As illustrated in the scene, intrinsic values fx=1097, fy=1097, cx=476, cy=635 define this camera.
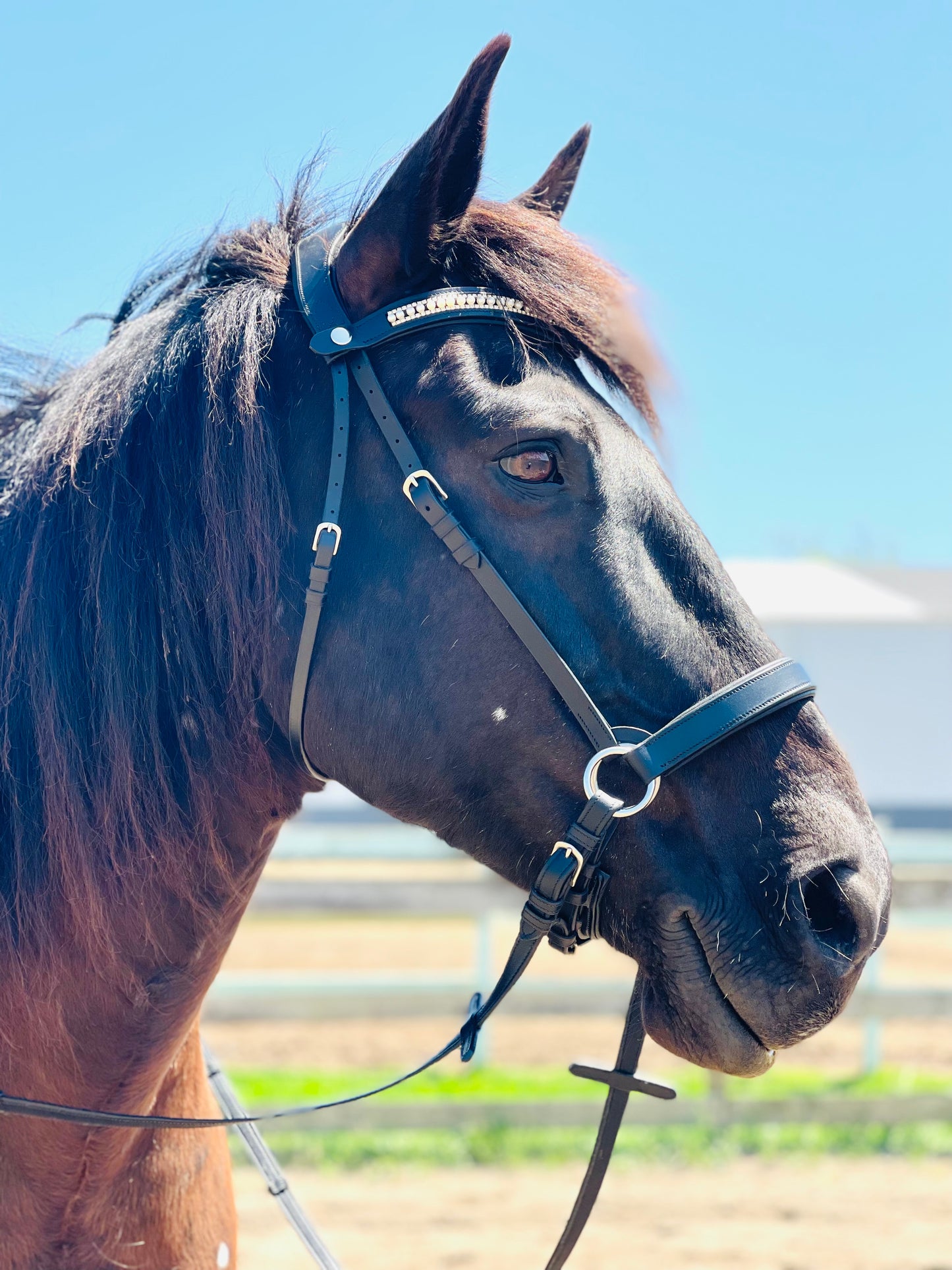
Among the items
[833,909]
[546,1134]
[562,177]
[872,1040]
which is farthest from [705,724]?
[872,1040]

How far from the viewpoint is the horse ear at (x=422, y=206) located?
1667 millimetres

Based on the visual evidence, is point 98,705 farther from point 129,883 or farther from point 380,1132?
point 380,1132

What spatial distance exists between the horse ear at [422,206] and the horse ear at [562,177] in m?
0.48

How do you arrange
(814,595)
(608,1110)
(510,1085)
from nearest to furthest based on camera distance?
1. (608,1110)
2. (510,1085)
3. (814,595)

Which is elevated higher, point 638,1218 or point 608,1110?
point 608,1110

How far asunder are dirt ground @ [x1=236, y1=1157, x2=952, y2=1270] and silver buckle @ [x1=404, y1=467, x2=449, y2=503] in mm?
3576

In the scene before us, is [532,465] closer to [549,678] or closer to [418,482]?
[418,482]

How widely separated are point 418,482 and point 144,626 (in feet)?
1.62

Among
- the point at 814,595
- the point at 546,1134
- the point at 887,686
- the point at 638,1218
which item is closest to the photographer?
the point at 638,1218

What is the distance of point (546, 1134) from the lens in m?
5.45

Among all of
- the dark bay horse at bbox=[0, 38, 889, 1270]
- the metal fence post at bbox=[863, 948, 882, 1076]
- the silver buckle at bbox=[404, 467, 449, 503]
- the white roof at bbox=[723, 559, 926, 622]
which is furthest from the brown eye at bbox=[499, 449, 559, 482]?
the white roof at bbox=[723, 559, 926, 622]

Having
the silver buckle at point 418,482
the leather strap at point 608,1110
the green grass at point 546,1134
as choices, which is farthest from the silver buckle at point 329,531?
the green grass at point 546,1134

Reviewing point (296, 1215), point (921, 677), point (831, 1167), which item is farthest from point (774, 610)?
point (296, 1215)

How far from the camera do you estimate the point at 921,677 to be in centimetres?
2864
